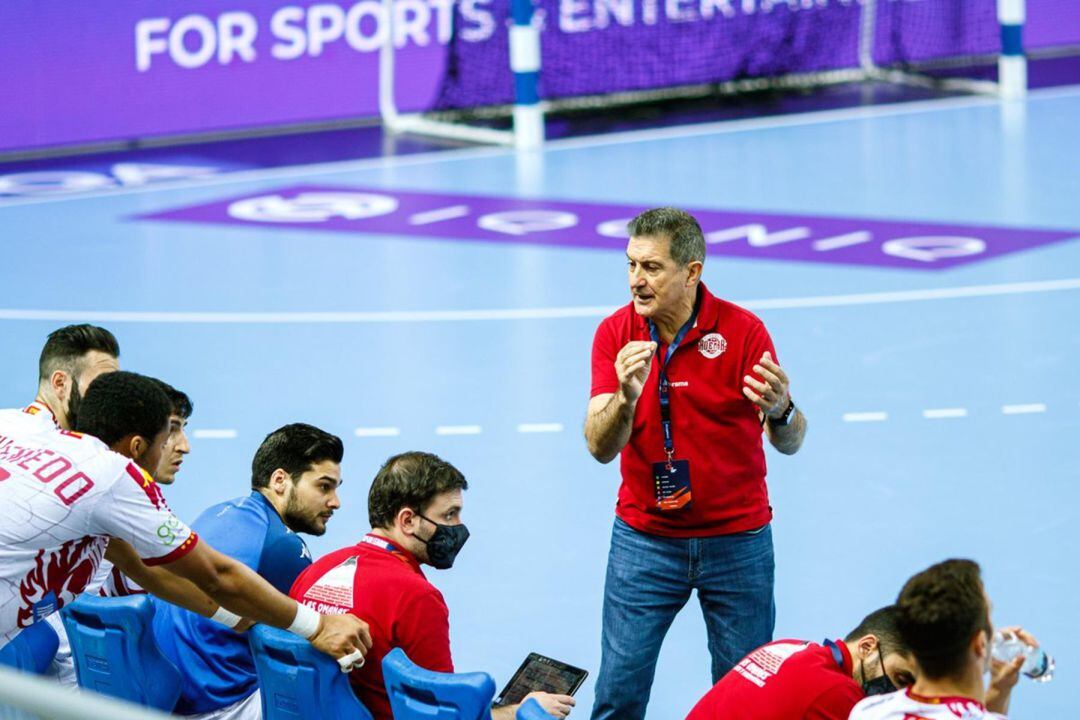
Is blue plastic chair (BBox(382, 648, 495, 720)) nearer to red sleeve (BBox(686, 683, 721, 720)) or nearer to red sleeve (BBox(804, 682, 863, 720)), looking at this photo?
red sleeve (BBox(686, 683, 721, 720))

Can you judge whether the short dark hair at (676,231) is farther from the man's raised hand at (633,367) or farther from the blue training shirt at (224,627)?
the blue training shirt at (224,627)

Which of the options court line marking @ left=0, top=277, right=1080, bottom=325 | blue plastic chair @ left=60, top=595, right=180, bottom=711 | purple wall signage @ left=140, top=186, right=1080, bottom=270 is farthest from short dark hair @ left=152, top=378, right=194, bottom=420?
purple wall signage @ left=140, top=186, right=1080, bottom=270

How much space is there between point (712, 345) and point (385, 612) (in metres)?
1.48

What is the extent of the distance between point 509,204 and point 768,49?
6.28 metres

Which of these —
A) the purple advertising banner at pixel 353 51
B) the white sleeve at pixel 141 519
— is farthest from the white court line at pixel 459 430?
the purple advertising banner at pixel 353 51

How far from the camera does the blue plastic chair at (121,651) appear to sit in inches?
210

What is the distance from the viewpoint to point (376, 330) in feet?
40.7

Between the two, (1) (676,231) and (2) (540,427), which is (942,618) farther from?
(2) (540,427)

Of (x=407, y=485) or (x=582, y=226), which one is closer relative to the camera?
(x=407, y=485)

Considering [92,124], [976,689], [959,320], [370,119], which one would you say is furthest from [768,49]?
[976,689]

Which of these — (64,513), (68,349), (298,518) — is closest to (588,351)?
(68,349)

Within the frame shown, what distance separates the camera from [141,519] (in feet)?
16.4

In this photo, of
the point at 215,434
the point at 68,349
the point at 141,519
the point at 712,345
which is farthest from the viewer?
the point at 215,434

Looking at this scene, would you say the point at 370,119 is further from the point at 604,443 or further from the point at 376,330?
the point at 604,443
